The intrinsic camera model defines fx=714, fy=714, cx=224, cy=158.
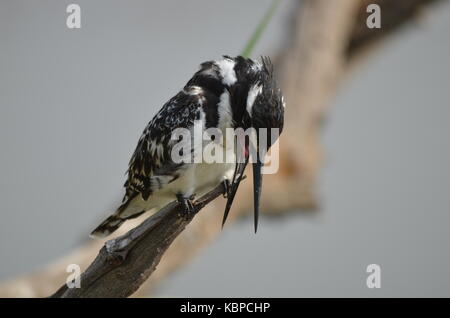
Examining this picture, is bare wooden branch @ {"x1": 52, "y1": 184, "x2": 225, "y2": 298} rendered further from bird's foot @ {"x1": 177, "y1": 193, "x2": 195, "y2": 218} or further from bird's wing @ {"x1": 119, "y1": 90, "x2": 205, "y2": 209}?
bird's wing @ {"x1": 119, "y1": 90, "x2": 205, "y2": 209}

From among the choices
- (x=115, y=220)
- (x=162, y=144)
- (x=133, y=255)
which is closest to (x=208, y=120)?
(x=162, y=144)

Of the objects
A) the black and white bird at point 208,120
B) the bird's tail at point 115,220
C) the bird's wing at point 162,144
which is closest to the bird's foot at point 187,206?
the black and white bird at point 208,120

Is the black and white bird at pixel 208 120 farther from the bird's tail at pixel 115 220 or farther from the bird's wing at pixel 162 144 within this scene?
the bird's tail at pixel 115 220

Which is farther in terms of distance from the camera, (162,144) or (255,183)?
(162,144)

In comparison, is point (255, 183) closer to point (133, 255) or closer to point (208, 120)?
point (208, 120)

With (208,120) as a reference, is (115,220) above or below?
below

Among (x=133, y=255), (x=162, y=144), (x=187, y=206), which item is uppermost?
(x=162, y=144)

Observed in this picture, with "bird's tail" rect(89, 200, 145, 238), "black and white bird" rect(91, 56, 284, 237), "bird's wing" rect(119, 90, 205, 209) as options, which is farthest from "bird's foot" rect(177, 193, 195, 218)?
"bird's tail" rect(89, 200, 145, 238)
